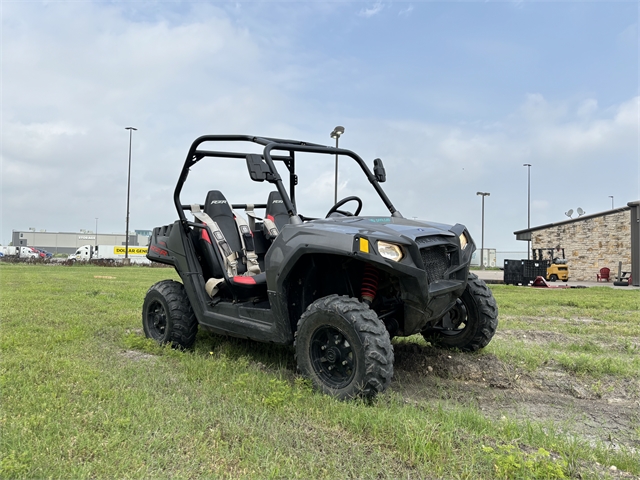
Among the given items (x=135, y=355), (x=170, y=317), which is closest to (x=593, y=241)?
(x=170, y=317)

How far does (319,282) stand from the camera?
4.21 metres

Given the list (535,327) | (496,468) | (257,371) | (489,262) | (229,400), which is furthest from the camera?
(489,262)

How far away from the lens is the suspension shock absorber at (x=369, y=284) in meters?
3.91

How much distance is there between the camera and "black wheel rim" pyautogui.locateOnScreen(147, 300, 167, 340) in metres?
5.47

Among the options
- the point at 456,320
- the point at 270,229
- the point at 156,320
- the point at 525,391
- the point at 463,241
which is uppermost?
the point at 270,229

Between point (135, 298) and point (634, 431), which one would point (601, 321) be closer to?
point (634, 431)

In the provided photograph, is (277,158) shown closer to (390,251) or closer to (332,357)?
(390,251)

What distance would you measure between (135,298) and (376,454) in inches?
342

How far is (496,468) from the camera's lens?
239 centimetres

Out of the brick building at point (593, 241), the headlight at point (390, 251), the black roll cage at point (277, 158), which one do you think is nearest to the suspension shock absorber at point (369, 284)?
the headlight at point (390, 251)

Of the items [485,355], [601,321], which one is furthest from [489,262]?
[485,355]

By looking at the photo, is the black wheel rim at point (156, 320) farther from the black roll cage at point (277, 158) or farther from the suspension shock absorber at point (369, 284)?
the suspension shock absorber at point (369, 284)

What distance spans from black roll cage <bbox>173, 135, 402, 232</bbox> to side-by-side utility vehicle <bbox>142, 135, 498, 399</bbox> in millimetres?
12

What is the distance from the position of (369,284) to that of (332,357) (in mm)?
636
